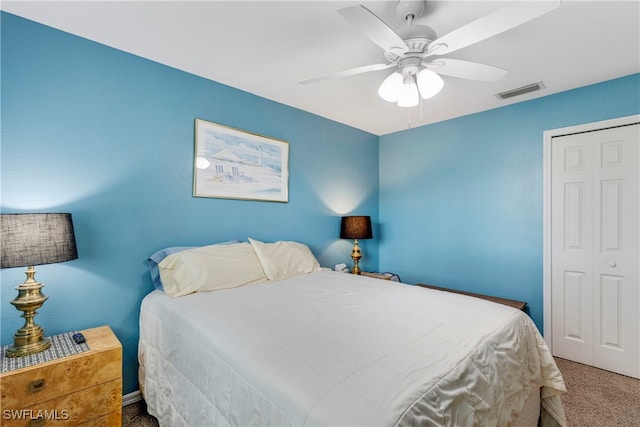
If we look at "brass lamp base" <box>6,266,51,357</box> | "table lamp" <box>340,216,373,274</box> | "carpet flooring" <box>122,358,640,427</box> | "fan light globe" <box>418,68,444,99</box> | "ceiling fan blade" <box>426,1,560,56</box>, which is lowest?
"carpet flooring" <box>122,358,640,427</box>

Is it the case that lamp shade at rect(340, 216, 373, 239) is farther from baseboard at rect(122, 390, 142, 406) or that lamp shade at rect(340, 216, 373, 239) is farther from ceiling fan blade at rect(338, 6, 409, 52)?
baseboard at rect(122, 390, 142, 406)

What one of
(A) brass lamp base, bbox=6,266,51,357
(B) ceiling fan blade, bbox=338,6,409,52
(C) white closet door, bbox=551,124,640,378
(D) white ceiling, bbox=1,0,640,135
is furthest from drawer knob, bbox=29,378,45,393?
(C) white closet door, bbox=551,124,640,378

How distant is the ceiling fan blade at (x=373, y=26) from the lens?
1.17 m

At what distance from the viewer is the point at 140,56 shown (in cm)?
207

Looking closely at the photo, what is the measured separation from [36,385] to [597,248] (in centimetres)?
389

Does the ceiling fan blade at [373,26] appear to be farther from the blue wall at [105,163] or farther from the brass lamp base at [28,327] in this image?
the brass lamp base at [28,327]

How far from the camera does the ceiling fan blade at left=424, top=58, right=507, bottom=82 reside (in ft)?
5.20

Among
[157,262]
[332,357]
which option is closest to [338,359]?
[332,357]

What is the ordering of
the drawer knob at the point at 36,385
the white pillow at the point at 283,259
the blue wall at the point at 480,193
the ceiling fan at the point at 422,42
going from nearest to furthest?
the ceiling fan at the point at 422,42 < the drawer knob at the point at 36,385 < the white pillow at the point at 283,259 < the blue wall at the point at 480,193

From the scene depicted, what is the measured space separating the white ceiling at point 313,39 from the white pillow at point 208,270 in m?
1.43

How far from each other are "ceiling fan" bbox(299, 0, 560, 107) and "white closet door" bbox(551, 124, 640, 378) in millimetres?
1621

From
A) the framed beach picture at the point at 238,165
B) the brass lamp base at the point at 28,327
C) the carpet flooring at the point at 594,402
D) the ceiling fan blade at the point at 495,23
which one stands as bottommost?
the carpet flooring at the point at 594,402

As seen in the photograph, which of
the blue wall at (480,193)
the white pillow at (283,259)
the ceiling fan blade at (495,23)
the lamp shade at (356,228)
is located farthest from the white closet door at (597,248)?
the white pillow at (283,259)

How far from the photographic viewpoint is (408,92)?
5.70 ft
